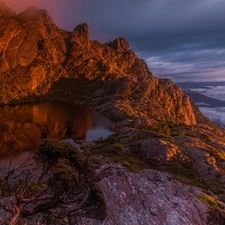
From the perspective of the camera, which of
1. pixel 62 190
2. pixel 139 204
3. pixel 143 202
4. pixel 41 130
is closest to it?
pixel 62 190

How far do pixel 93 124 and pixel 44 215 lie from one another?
93507 millimetres

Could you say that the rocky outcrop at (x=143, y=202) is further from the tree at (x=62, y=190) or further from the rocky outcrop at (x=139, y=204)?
the tree at (x=62, y=190)

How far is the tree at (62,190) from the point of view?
1630cm

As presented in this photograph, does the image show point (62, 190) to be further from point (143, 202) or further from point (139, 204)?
point (143, 202)

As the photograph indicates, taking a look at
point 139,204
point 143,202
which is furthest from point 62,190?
point 143,202

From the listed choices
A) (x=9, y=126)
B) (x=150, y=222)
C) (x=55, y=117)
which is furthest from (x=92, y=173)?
(x=55, y=117)

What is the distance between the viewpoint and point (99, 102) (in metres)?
182

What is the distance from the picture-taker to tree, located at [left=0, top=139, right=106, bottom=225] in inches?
642

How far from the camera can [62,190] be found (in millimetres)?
16297

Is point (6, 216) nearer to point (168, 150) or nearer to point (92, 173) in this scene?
point (92, 173)

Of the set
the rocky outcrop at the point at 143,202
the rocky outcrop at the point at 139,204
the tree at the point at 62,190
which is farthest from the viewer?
the rocky outcrop at the point at 143,202

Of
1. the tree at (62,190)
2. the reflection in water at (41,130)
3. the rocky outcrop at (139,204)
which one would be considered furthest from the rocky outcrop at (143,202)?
the reflection in water at (41,130)

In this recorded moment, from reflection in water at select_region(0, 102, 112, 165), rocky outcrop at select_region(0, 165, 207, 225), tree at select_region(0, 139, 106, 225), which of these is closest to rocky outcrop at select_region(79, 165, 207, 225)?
rocky outcrop at select_region(0, 165, 207, 225)

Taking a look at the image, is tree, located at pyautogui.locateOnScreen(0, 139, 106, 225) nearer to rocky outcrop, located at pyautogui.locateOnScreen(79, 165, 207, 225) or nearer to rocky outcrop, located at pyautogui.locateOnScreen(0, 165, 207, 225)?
rocky outcrop, located at pyautogui.locateOnScreen(0, 165, 207, 225)
